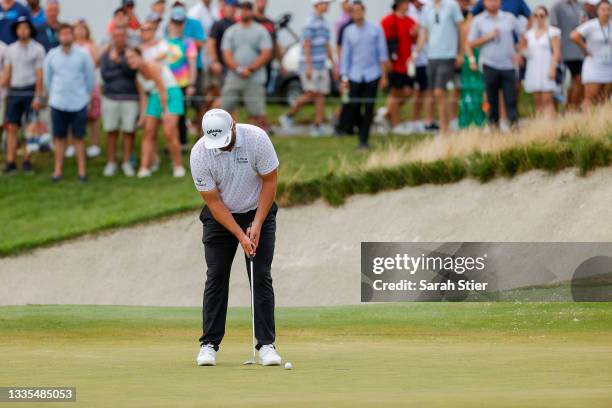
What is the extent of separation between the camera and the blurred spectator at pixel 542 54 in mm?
21375

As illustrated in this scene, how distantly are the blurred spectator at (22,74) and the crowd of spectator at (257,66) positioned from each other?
2 cm

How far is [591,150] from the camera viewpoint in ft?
59.0

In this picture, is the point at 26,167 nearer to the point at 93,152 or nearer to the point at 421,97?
the point at 93,152

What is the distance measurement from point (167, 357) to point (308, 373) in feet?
5.34

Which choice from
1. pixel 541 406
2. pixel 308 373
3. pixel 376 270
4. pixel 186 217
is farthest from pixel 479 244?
pixel 541 406

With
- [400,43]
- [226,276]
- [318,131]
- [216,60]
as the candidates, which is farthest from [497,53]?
[226,276]

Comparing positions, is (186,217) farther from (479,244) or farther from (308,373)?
(308,373)

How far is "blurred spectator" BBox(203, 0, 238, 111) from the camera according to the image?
2297 centimetres

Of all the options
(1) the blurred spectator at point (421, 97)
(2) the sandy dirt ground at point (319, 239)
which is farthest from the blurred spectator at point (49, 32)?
(1) the blurred spectator at point (421, 97)

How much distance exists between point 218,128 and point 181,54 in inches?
508

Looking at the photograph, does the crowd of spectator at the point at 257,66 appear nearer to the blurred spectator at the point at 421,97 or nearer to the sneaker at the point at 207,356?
the blurred spectator at the point at 421,97

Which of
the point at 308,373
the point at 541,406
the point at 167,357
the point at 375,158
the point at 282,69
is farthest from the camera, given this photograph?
the point at 282,69

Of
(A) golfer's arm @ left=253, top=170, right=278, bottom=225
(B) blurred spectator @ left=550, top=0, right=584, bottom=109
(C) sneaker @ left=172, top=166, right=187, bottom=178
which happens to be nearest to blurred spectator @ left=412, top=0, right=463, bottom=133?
(B) blurred spectator @ left=550, top=0, right=584, bottom=109

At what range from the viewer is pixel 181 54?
2217 cm
